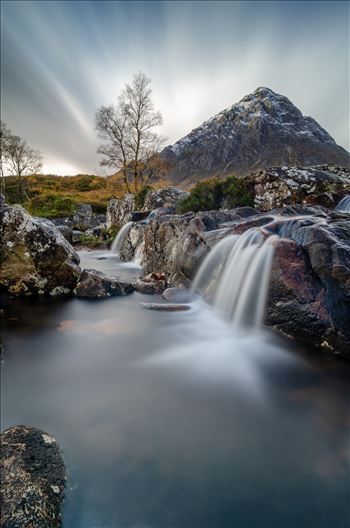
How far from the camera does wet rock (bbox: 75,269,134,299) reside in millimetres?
7293

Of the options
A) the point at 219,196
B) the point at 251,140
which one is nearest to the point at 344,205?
the point at 219,196

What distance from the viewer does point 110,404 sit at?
3.17 meters

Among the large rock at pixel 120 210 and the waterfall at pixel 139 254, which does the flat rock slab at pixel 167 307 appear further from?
the large rock at pixel 120 210

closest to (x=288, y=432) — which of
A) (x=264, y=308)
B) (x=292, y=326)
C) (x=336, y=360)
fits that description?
(x=336, y=360)

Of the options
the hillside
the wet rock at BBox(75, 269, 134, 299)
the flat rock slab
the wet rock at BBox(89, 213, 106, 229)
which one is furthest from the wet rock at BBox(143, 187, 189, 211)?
the hillside

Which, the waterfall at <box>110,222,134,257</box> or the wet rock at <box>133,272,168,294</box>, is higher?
the waterfall at <box>110,222,134,257</box>

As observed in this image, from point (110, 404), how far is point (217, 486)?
4.56 feet

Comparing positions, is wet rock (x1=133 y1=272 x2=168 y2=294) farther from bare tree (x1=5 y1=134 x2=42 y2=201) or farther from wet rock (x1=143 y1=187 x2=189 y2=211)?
bare tree (x1=5 y1=134 x2=42 y2=201)

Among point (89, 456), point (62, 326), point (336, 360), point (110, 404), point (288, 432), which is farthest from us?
point (62, 326)

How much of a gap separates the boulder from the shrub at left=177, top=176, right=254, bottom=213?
47.5ft

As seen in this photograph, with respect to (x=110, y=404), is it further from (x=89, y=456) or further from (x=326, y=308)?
(x=326, y=308)

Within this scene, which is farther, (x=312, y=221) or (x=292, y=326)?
(x=312, y=221)

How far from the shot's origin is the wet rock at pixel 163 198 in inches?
684

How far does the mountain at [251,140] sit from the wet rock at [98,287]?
93.8 m
